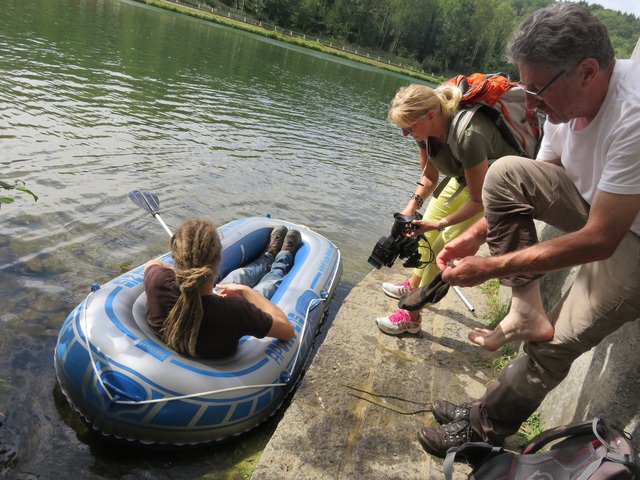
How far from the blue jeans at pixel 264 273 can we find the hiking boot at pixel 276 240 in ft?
0.23

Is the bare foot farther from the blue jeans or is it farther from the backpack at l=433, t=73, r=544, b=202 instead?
the blue jeans

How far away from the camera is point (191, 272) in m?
2.61

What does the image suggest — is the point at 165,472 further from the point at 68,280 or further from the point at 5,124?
the point at 5,124

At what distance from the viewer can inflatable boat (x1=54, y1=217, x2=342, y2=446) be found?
2.59 metres

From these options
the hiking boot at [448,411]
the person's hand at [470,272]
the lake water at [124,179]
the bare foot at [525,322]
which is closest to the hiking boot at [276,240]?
the lake water at [124,179]

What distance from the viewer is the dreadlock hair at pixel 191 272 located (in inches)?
103

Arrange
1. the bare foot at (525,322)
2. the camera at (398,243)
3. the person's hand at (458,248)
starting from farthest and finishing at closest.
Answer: the camera at (398,243) < the person's hand at (458,248) < the bare foot at (525,322)

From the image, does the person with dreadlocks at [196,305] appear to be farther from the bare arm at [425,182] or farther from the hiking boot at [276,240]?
the hiking boot at [276,240]

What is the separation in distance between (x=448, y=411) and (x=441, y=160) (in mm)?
1575

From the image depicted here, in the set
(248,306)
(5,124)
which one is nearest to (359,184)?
(5,124)

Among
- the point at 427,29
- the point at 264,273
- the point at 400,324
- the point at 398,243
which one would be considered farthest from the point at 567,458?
the point at 427,29

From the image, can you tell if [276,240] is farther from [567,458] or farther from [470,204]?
[567,458]

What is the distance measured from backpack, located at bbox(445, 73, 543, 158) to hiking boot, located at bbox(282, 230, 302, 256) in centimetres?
219

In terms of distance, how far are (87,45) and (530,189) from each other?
16.2 metres
